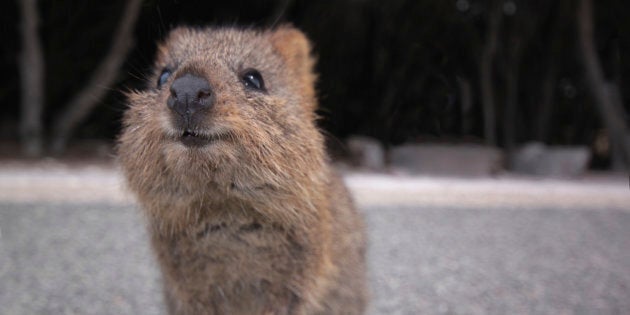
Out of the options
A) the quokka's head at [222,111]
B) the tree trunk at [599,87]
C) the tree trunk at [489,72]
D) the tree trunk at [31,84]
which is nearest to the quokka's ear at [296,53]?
the quokka's head at [222,111]

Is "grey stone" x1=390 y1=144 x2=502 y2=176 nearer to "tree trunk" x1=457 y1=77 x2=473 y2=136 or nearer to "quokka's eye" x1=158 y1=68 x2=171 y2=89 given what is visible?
"tree trunk" x1=457 y1=77 x2=473 y2=136

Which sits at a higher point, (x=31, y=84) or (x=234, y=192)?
(x=234, y=192)

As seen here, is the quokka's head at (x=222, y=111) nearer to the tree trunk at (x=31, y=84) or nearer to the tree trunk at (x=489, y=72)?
the tree trunk at (x=489, y=72)

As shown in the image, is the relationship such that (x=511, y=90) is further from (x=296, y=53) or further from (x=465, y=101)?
(x=296, y=53)


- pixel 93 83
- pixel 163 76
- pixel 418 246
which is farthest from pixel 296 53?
pixel 93 83

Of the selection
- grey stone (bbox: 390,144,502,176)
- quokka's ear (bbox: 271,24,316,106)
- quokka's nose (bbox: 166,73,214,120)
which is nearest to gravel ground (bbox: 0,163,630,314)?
grey stone (bbox: 390,144,502,176)

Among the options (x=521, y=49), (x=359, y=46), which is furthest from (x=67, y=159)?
(x=521, y=49)
